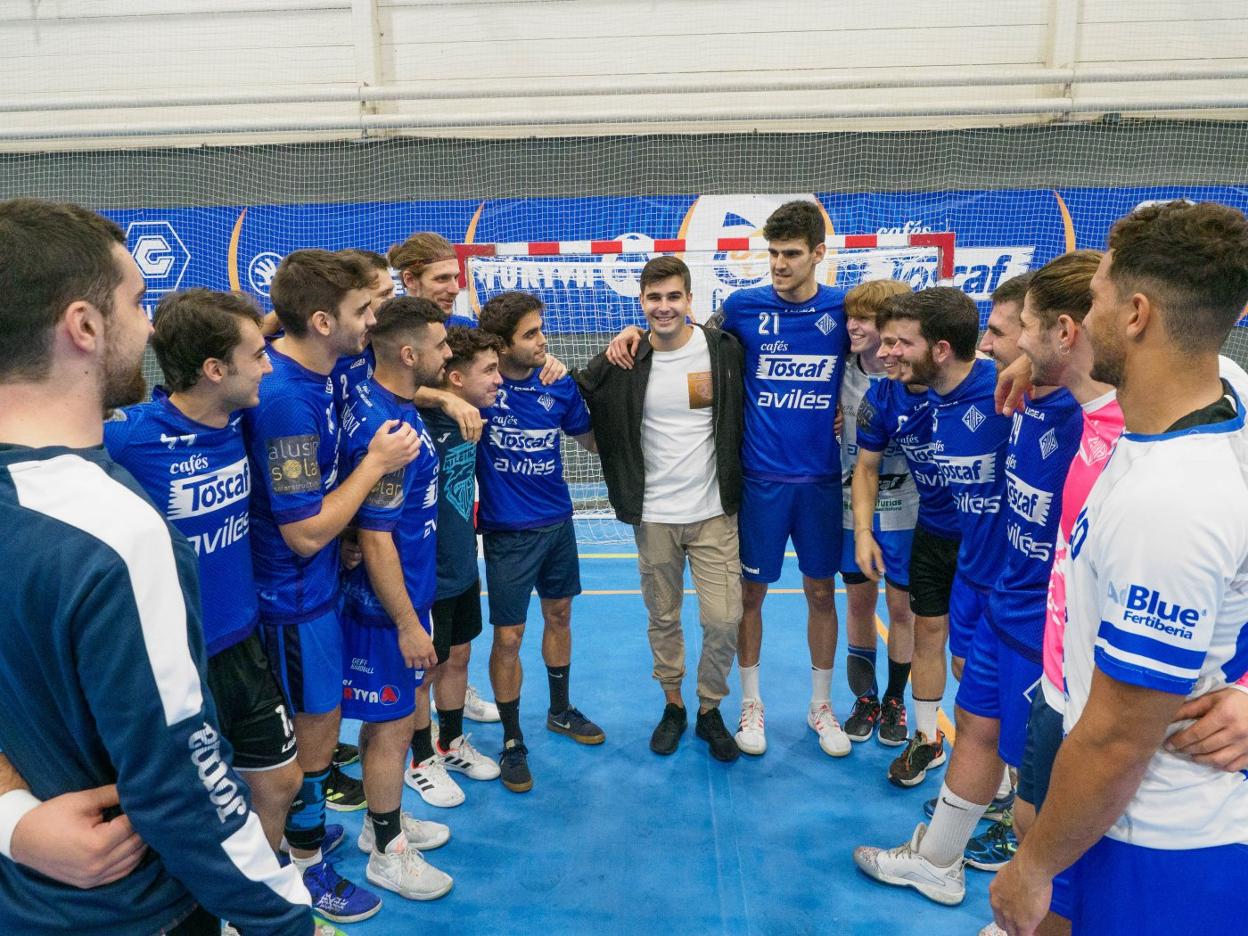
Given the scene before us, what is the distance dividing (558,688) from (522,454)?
1.37 m

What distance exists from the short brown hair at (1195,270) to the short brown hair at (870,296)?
2.55 meters

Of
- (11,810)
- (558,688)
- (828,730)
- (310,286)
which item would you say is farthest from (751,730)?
(11,810)

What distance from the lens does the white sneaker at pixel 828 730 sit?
438 centimetres

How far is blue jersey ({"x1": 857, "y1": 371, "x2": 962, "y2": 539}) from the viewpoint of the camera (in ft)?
12.8

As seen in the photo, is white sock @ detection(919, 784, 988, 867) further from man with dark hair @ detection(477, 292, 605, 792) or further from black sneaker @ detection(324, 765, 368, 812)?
black sneaker @ detection(324, 765, 368, 812)

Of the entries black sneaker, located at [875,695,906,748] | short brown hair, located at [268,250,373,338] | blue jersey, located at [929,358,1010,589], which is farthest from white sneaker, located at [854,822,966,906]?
short brown hair, located at [268,250,373,338]

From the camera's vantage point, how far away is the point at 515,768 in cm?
417

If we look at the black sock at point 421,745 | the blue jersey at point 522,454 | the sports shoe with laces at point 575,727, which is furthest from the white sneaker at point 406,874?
the blue jersey at point 522,454

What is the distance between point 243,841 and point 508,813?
108 inches

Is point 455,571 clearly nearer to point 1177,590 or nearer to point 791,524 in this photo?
point 791,524

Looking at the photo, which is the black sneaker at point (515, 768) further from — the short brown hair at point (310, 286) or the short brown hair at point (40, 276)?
the short brown hair at point (40, 276)

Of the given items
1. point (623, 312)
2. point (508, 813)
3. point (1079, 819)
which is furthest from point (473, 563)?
point (623, 312)

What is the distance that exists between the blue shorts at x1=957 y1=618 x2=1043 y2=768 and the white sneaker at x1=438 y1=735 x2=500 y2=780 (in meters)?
2.36

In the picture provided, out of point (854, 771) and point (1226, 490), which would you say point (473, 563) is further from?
point (1226, 490)
